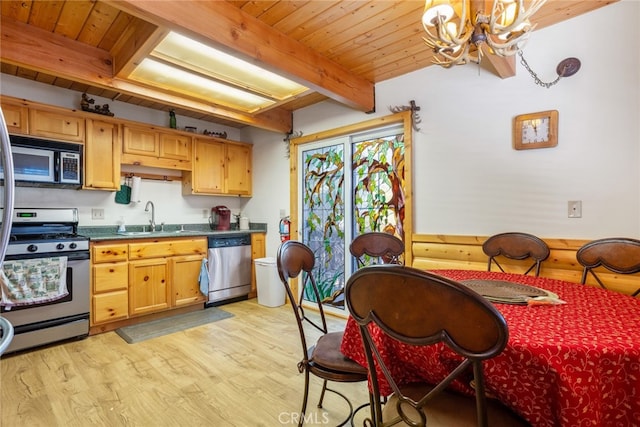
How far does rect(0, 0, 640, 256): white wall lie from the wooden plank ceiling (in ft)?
0.59

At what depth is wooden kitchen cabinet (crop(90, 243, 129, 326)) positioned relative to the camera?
2949 millimetres

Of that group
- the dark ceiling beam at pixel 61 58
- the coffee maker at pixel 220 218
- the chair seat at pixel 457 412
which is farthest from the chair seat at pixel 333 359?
the coffee maker at pixel 220 218

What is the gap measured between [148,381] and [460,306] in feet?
7.30

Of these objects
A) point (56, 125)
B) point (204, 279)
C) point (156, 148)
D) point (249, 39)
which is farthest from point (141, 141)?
point (249, 39)

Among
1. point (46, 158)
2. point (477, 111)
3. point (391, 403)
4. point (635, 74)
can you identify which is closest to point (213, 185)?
point (46, 158)

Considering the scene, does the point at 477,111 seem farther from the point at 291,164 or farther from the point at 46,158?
the point at 46,158

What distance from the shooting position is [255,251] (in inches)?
167

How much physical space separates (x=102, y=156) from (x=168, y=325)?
1843 mm

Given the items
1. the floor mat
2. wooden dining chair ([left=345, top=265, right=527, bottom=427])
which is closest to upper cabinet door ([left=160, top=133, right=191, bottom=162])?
the floor mat

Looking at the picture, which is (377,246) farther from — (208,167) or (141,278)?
(208,167)

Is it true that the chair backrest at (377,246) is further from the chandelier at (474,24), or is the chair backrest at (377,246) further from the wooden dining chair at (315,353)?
the chandelier at (474,24)

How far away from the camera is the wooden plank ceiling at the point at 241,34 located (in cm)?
197

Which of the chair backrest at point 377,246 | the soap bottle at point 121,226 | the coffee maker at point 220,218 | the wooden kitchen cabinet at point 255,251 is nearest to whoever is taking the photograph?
Result: the chair backrest at point 377,246

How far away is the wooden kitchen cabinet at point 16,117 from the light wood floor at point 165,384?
1883mm
